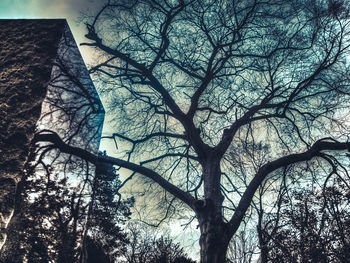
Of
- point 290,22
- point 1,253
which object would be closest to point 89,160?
point 1,253

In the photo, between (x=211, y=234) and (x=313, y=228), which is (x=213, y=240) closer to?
(x=211, y=234)

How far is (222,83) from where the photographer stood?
618cm

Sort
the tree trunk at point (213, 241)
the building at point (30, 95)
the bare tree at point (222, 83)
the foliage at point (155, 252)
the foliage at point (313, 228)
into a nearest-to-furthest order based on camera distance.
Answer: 1. the building at point (30, 95)
2. the tree trunk at point (213, 241)
3. the foliage at point (313, 228)
4. the bare tree at point (222, 83)
5. the foliage at point (155, 252)

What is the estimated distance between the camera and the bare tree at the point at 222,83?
15.8ft

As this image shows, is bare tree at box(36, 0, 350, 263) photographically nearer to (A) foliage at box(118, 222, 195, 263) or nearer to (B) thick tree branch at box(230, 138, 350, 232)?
(B) thick tree branch at box(230, 138, 350, 232)

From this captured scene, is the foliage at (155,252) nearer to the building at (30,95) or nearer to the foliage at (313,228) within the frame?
the foliage at (313,228)

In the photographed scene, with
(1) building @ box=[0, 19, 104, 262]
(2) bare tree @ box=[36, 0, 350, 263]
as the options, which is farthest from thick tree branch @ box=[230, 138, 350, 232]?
(1) building @ box=[0, 19, 104, 262]

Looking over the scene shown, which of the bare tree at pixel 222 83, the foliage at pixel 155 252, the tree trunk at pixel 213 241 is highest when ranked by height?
the bare tree at pixel 222 83

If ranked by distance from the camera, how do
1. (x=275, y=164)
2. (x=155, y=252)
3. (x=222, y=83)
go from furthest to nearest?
1. (x=155, y=252)
2. (x=222, y=83)
3. (x=275, y=164)

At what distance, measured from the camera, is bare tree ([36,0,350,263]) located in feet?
15.8

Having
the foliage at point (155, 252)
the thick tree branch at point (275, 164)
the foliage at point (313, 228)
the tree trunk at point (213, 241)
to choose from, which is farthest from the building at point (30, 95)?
the foliage at point (155, 252)

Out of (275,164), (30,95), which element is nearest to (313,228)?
(275,164)

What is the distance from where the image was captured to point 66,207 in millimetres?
1782

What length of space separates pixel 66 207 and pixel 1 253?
66 centimetres
